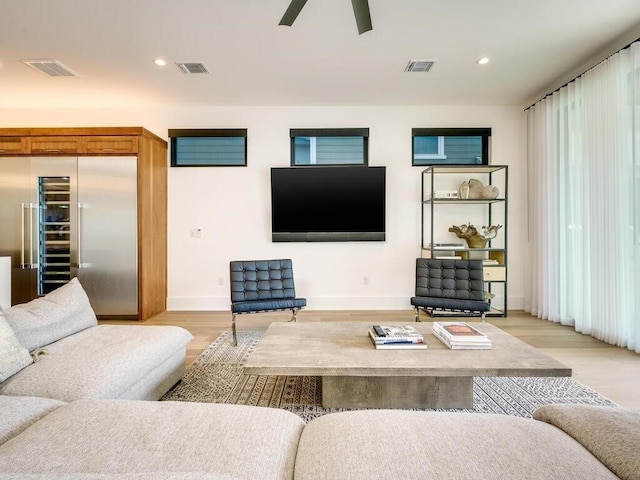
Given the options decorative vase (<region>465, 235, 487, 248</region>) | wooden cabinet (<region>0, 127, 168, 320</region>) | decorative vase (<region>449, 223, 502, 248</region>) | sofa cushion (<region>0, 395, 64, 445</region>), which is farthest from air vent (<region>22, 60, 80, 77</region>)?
decorative vase (<region>465, 235, 487, 248</region>)

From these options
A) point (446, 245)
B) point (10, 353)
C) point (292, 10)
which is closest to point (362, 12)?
point (292, 10)

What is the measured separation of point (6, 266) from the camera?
9.66ft

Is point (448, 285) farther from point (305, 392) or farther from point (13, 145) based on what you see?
point (13, 145)

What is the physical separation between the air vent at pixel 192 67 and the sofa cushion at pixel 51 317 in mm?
2409

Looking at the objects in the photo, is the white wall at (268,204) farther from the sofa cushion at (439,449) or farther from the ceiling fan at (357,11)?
the sofa cushion at (439,449)

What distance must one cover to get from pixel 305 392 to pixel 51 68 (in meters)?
4.17

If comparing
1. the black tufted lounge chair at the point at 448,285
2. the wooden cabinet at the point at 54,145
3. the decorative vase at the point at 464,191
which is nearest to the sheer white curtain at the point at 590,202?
the decorative vase at the point at 464,191

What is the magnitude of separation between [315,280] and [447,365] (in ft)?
9.84

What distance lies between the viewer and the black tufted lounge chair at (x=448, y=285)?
3361 mm

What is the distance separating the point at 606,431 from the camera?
37.9 inches

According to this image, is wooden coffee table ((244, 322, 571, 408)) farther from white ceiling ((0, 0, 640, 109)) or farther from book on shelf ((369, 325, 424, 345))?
white ceiling ((0, 0, 640, 109))

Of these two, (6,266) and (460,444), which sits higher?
(6,266)

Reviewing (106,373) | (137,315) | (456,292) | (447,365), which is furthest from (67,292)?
(456,292)

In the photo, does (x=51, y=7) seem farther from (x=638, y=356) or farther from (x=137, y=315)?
(x=638, y=356)
